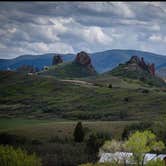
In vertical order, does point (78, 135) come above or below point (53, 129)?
above

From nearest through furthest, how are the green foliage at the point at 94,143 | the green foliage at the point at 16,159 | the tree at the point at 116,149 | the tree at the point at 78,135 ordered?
the green foliage at the point at 16,159 < the tree at the point at 116,149 < the green foliage at the point at 94,143 < the tree at the point at 78,135

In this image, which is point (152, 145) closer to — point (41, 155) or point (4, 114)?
point (41, 155)

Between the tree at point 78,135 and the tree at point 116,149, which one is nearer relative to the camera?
the tree at point 116,149

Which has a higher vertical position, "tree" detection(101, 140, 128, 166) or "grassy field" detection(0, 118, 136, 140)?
"tree" detection(101, 140, 128, 166)

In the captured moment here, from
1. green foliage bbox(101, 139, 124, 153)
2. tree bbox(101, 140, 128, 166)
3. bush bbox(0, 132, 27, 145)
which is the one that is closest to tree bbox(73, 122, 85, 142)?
bush bbox(0, 132, 27, 145)

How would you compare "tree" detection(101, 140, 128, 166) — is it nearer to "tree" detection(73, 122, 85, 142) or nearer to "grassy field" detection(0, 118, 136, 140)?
"tree" detection(73, 122, 85, 142)

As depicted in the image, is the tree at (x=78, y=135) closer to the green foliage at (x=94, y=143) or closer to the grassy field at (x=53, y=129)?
the grassy field at (x=53, y=129)

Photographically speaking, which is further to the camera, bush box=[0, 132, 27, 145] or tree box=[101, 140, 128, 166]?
bush box=[0, 132, 27, 145]

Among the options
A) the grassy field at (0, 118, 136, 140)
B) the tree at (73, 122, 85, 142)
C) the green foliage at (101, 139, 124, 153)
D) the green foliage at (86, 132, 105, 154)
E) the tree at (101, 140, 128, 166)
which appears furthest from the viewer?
the grassy field at (0, 118, 136, 140)

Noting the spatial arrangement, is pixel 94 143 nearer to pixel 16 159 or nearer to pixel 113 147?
pixel 113 147

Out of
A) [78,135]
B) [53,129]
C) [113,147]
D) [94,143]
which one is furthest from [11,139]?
[113,147]

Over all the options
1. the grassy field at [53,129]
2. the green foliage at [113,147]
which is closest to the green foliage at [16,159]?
the green foliage at [113,147]

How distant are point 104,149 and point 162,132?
67.7 feet

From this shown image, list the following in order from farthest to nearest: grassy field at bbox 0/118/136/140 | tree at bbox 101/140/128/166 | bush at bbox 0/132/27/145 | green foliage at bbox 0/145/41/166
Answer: grassy field at bbox 0/118/136/140, bush at bbox 0/132/27/145, tree at bbox 101/140/128/166, green foliage at bbox 0/145/41/166
